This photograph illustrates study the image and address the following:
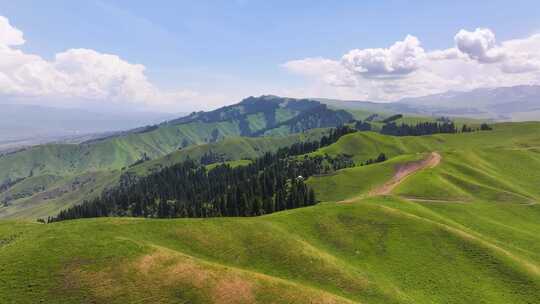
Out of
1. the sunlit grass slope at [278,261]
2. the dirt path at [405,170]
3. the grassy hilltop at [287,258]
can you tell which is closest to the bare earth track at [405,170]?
the dirt path at [405,170]

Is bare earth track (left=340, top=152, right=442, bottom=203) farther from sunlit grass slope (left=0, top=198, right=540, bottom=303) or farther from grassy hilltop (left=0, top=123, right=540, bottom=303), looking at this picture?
sunlit grass slope (left=0, top=198, right=540, bottom=303)

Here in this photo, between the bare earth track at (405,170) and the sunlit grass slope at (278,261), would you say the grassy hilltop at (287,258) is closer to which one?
the sunlit grass slope at (278,261)

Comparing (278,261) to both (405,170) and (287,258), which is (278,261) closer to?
(287,258)

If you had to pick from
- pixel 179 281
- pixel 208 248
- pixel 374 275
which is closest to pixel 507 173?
pixel 374 275

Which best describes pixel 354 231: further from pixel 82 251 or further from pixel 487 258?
pixel 82 251

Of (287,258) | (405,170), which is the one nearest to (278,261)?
(287,258)

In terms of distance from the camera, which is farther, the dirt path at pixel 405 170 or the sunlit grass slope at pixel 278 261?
the dirt path at pixel 405 170

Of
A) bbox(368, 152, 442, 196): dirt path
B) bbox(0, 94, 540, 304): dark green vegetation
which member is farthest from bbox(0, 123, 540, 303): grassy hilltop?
bbox(368, 152, 442, 196): dirt path
